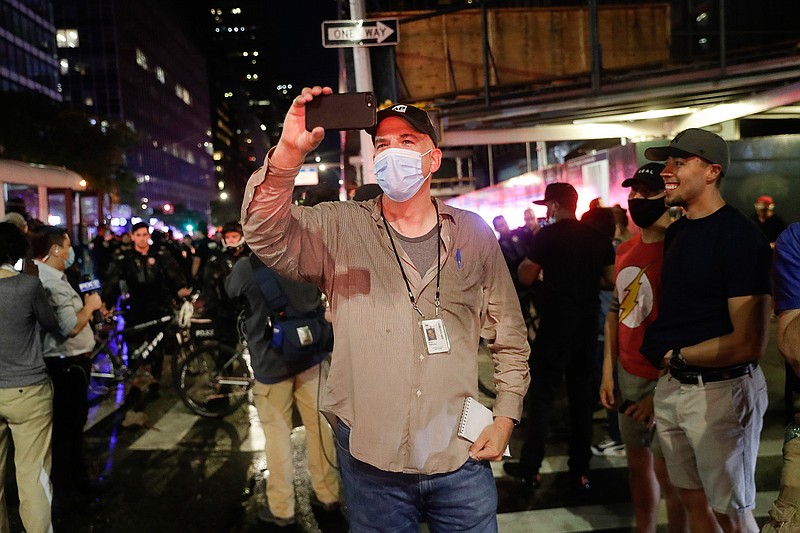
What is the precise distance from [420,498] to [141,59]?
110159 mm

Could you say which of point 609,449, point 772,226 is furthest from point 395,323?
point 772,226

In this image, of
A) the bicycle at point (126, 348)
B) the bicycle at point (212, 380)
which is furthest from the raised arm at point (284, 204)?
the bicycle at point (126, 348)

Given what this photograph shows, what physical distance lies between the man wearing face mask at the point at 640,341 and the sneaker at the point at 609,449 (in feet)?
5.58

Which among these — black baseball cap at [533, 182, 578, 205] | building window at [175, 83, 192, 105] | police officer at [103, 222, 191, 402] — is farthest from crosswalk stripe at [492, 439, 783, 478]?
building window at [175, 83, 192, 105]

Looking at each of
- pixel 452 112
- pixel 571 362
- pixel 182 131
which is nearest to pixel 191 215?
pixel 182 131

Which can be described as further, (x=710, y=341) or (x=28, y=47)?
(x=28, y=47)

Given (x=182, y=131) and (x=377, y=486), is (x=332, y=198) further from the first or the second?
(x=182, y=131)

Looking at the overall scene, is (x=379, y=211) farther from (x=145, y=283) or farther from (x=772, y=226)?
(x=772, y=226)

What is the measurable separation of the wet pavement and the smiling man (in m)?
1.50

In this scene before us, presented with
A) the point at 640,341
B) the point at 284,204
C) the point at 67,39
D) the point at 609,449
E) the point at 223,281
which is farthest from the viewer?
the point at 67,39

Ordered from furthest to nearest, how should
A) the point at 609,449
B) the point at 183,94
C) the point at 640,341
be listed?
the point at 183,94, the point at 609,449, the point at 640,341

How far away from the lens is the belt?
9.00ft

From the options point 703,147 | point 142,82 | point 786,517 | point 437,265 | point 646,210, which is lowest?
point 786,517

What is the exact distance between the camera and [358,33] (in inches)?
288
